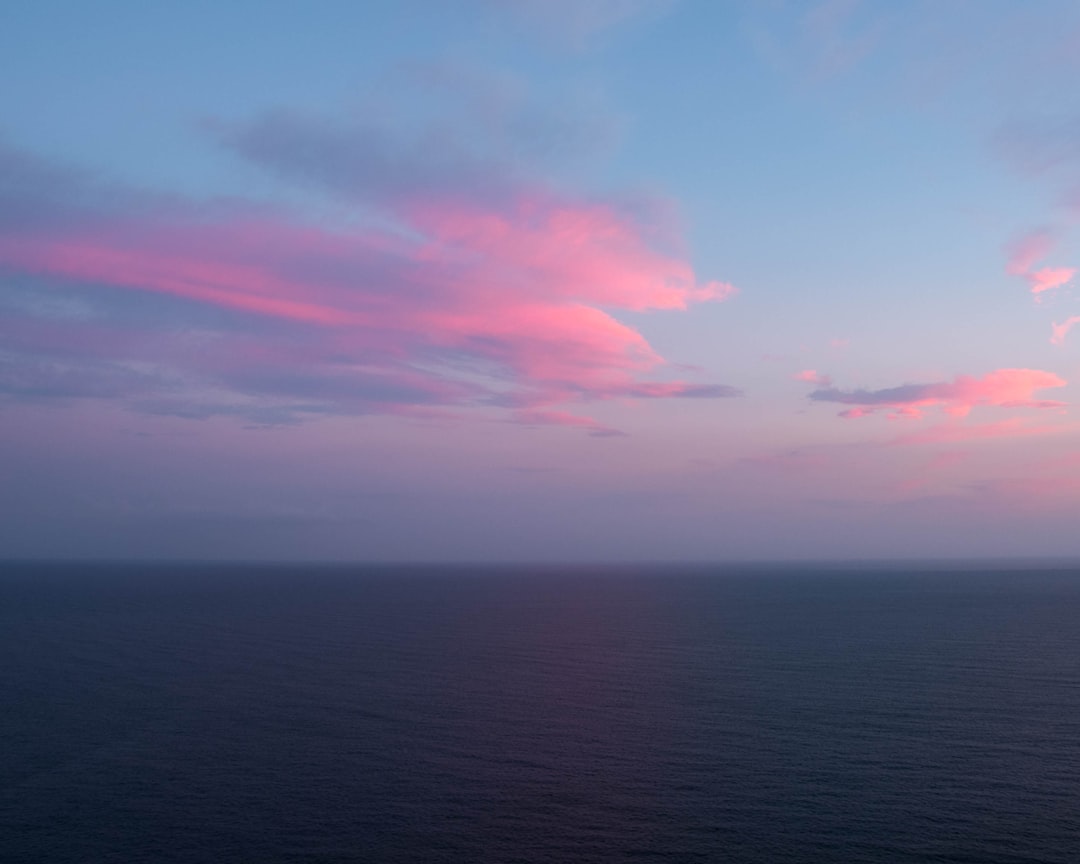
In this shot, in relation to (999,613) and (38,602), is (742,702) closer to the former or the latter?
(999,613)

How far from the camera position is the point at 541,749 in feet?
166

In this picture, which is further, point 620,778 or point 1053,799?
point 620,778

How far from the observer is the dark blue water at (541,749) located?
3734 centimetres

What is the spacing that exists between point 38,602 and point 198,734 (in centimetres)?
12960

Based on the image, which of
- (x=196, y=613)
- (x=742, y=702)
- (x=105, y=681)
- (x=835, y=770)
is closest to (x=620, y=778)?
(x=835, y=770)

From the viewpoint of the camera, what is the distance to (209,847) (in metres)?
36.9

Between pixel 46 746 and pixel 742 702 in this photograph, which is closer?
pixel 46 746

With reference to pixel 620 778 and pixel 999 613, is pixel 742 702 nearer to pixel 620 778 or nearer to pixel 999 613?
pixel 620 778

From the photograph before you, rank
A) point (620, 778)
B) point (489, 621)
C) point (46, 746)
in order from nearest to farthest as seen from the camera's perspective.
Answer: point (620, 778) → point (46, 746) → point (489, 621)

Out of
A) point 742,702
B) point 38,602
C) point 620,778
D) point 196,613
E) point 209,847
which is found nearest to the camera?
point 209,847

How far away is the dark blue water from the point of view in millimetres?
37344

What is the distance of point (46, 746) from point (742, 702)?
48.0 metres

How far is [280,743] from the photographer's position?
52.2 meters

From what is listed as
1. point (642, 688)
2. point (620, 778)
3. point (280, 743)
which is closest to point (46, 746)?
point (280, 743)
